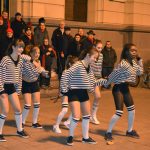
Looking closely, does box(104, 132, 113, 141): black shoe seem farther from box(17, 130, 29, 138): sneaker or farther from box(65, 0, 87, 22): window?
box(65, 0, 87, 22): window

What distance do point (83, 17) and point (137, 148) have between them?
1070cm

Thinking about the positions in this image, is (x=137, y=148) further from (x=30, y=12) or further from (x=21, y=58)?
(x=30, y=12)

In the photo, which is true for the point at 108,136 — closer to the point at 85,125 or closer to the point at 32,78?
the point at 85,125

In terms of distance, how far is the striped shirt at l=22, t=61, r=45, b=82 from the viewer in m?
8.02

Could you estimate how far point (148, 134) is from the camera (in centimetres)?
843

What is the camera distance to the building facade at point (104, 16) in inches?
573

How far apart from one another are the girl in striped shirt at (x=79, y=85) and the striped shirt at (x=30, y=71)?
1.13 metres

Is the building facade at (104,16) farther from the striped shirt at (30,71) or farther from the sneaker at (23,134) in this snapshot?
the sneaker at (23,134)

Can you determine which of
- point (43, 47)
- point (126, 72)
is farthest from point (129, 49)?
point (43, 47)

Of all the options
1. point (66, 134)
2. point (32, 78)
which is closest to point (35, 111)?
point (32, 78)

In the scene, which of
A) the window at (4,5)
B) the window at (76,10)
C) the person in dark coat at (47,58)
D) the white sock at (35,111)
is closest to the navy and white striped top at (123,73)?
the white sock at (35,111)

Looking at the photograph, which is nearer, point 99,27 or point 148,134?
point 148,134

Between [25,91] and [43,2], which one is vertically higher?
[43,2]

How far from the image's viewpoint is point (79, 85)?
7238 mm
